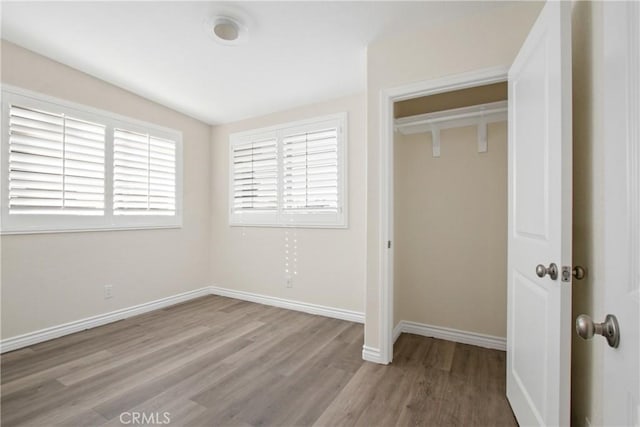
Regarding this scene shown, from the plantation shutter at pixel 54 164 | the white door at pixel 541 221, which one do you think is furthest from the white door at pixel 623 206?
the plantation shutter at pixel 54 164

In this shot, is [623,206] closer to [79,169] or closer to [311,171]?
[311,171]

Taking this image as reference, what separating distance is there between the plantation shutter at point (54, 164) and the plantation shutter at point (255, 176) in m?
1.51

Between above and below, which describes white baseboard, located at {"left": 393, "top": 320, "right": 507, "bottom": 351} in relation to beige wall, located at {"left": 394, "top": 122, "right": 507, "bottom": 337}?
below

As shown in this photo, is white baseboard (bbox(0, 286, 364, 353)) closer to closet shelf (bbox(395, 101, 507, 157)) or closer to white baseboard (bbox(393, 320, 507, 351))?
white baseboard (bbox(393, 320, 507, 351))

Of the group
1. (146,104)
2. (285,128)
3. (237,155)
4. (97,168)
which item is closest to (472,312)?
(285,128)

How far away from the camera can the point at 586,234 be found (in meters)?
1.22

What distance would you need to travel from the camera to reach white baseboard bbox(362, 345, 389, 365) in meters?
2.24

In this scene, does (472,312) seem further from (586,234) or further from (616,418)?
(616,418)

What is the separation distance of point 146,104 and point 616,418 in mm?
4217

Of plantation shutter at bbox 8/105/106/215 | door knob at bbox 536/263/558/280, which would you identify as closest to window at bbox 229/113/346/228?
plantation shutter at bbox 8/105/106/215

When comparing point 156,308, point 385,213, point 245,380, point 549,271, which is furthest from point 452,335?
point 156,308

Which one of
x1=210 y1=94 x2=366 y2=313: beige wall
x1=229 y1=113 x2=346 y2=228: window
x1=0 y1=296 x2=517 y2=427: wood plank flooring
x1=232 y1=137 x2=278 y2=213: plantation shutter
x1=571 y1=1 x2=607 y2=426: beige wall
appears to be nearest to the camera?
x1=571 y1=1 x2=607 y2=426: beige wall

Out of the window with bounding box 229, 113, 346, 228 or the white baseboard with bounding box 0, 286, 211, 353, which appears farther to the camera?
the window with bounding box 229, 113, 346, 228

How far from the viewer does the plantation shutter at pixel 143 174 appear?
3133 mm
